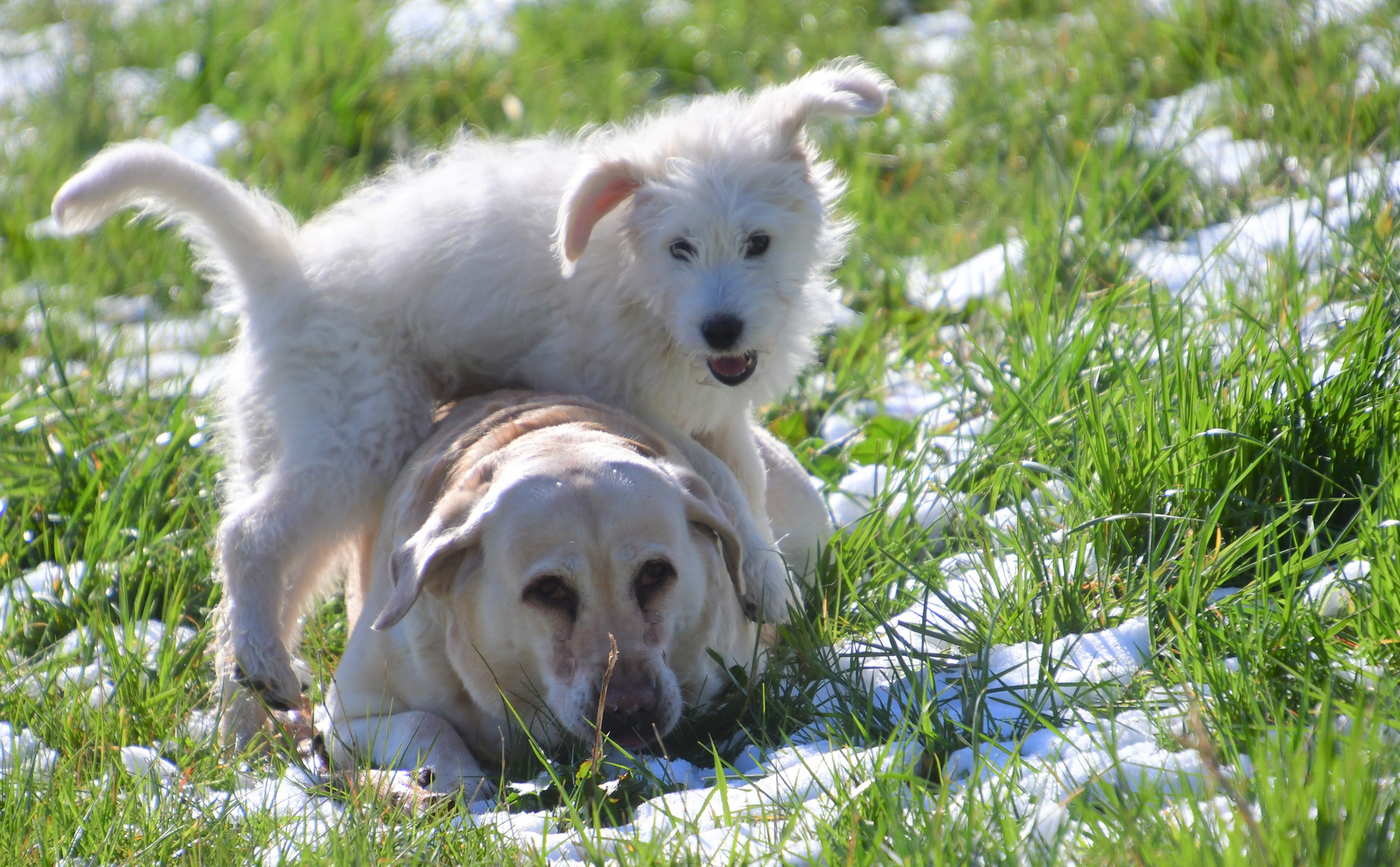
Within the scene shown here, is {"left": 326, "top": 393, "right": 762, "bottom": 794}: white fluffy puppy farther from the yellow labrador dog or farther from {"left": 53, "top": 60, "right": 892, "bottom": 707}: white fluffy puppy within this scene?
{"left": 53, "top": 60, "right": 892, "bottom": 707}: white fluffy puppy

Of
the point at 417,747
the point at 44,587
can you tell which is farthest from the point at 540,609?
the point at 44,587

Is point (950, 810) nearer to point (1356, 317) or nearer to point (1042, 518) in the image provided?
point (1042, 518)

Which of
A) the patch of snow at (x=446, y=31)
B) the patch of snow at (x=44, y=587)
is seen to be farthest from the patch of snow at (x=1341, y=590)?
the patch of snow at (x=446, y=31)

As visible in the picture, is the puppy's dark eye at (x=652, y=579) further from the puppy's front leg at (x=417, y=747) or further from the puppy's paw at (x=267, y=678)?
the puppy's paw at (x=267, y=678)

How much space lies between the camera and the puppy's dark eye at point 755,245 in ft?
10.7

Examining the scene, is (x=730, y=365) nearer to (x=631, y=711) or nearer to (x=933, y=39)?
(x=631, y=711)

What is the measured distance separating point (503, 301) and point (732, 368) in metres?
0.64

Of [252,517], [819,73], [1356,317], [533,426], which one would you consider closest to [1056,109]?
[819,73]

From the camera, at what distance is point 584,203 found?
3.16 m

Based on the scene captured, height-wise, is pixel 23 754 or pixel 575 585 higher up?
pixel 575 585

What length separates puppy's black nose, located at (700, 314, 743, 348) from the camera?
3115 millimetres

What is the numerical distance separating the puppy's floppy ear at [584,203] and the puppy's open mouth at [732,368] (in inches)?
17.5

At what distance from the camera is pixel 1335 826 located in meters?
1.58

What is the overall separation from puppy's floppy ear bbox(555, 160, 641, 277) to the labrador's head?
0.56 m
